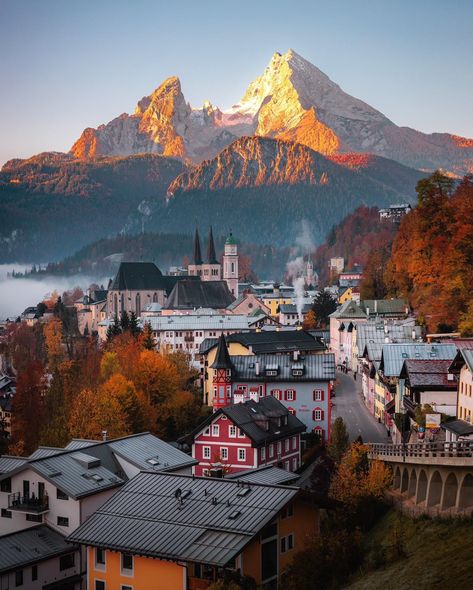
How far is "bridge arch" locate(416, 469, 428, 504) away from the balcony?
62.4 ft

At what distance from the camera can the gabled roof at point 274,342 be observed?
90438mm

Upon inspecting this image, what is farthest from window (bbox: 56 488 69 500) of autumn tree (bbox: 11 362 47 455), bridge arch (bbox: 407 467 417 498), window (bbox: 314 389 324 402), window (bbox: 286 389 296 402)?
window (bbox: 314 389 324 402)

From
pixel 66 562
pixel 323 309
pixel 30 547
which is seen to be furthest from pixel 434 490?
pixel 323 309

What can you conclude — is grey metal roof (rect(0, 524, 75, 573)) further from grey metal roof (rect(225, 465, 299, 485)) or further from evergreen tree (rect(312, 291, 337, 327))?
evergreen tree (rect(312, 291, 337, 327))

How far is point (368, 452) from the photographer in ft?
162

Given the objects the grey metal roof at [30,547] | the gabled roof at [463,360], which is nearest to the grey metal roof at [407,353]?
the gabled roof at [463,360]

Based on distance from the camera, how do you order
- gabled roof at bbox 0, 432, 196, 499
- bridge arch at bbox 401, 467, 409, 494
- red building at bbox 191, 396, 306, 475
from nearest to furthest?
bridge arch at bbox 401, 467, 409, 494 → gabled roof at bbox 0, 432, 196, 499 → red building at bbox 191, 396, 306, 475

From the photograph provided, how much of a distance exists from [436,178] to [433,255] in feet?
36.3

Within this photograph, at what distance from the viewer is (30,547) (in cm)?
4569

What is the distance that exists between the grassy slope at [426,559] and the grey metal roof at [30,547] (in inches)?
600

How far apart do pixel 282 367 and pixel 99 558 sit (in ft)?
128

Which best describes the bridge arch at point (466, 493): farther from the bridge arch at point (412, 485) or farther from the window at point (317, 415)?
the window at point (317, 415)

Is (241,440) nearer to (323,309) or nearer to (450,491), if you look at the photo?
(450,491)

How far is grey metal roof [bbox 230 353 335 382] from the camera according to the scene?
76.9 m
